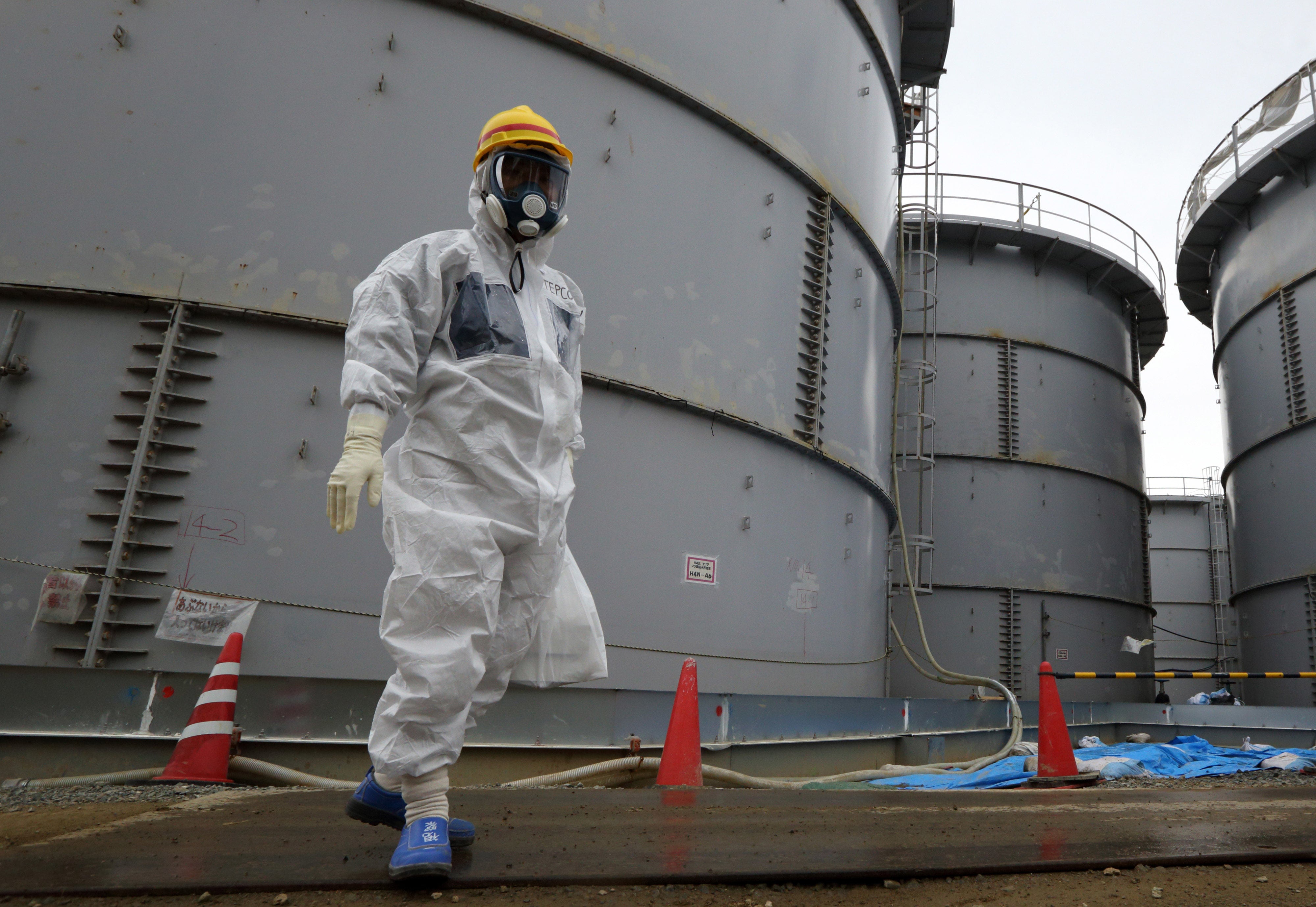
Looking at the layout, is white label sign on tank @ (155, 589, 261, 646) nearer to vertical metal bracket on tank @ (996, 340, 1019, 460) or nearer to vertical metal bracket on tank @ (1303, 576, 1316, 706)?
vertical metal bracket on tank @ (996, 340, 1019, 460)

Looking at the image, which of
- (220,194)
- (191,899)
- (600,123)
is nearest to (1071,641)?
(600,123)

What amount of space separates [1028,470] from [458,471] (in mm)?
11766

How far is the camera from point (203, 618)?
434cm

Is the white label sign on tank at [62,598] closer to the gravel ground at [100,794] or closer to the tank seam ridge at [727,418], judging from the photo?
the gravel ground at [100,794]

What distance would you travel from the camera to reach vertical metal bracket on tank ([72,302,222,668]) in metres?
4.19

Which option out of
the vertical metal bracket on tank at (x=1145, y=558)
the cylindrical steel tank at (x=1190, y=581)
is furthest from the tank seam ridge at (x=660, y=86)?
the cylindrical steel tank at (x=1190, y=581)

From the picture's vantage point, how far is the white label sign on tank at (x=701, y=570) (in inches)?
227

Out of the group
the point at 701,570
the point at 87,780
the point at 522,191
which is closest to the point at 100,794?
the point at 87,780

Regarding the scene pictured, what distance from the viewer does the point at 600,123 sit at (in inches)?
229

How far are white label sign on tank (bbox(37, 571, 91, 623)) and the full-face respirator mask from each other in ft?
10.2

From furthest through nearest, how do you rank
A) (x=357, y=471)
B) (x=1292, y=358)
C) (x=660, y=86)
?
1. (x=1292, y=358)
2. (x=660, y=86)
3. (x=357, y=471)

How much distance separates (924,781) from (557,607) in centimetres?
445

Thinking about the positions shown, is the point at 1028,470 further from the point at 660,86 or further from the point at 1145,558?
the point at 660,86

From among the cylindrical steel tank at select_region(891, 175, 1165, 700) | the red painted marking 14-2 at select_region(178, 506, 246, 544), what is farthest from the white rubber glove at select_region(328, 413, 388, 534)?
the cylindrical steel tank at select_region(891, 175, 1165, 700)
